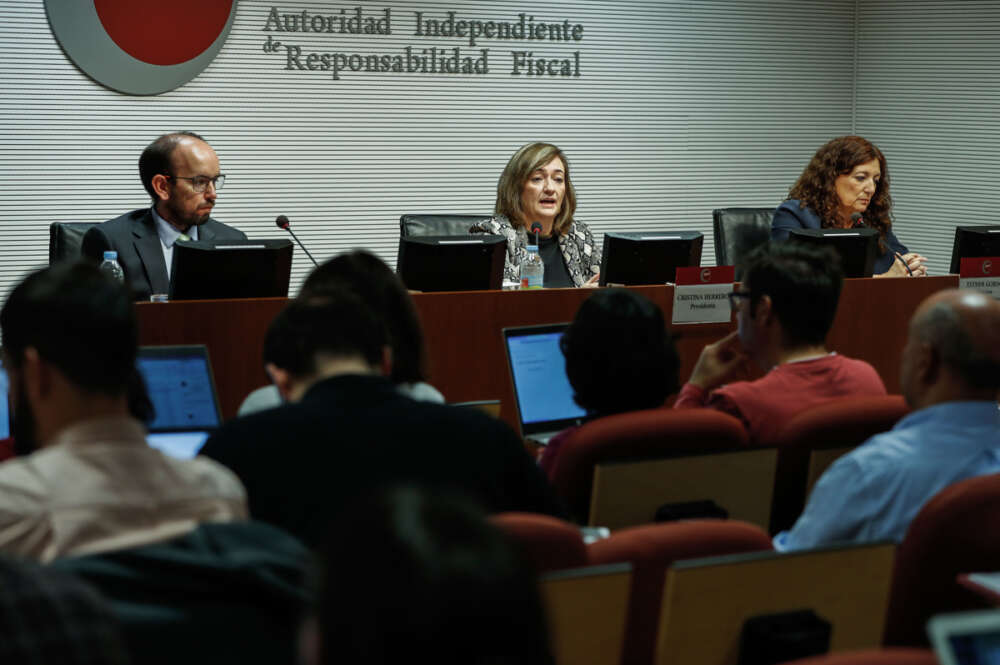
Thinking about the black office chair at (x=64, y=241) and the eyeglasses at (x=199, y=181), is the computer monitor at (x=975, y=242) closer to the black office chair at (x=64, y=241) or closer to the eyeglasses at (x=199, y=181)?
the eyeglasses at (x=199, y=181)

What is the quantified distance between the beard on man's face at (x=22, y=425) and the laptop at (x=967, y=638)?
4.30 ft

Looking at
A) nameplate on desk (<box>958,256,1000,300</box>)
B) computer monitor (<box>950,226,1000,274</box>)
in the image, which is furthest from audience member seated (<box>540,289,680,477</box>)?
computer monitor (<box>950,226,1000,274</box>)

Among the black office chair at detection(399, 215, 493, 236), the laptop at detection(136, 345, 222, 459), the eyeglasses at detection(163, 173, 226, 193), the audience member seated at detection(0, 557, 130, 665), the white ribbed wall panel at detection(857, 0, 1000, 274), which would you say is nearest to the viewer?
the audience member seated at detection(0, 557, 130, 665)

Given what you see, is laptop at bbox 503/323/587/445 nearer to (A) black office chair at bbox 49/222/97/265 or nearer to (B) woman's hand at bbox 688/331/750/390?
(B) woman's hand at bbox 688/331/750/390

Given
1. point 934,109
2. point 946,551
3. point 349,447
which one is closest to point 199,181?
point 349,447

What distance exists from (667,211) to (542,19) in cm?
150

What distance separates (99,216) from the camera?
6191 mm

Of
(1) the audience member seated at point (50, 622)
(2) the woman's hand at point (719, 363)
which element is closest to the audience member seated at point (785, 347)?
(2) the woman's hand at point (719, 363)

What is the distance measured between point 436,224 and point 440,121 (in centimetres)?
169

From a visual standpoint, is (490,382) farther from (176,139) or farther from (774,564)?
(774,564)

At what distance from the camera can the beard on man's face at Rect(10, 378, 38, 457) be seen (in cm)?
184

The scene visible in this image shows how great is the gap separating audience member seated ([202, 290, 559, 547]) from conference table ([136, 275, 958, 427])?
45.2 inches

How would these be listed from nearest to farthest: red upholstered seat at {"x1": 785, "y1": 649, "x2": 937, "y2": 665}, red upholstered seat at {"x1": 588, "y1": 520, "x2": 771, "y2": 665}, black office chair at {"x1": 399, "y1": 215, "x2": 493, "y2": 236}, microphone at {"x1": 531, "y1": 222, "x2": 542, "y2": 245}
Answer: red upholstered seat at {"x1": 785, "y1": 649, "x2": 937, "y2": 665} < red upholstered seat at {"x1": 588, "y1": 520, "x2": 771, "y2": 665} < microphone at {"x1": 531, "y1": 222, "x2": 542, "y2": 245} < black office chair at {"x1": 399, "y1": 215, "x2": 493, "y2": 236}

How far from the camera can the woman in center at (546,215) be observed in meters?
5.38
